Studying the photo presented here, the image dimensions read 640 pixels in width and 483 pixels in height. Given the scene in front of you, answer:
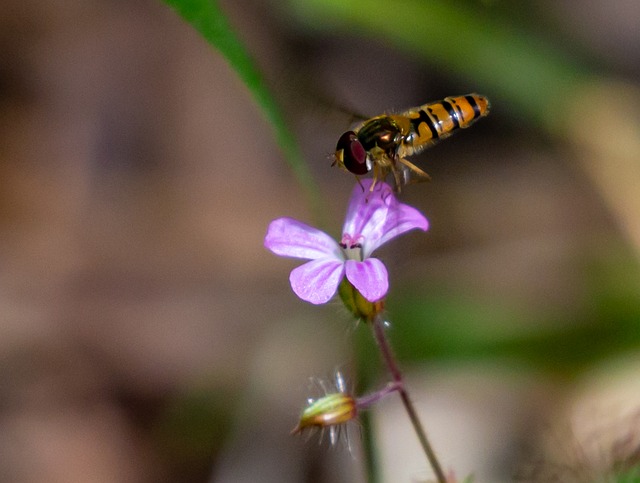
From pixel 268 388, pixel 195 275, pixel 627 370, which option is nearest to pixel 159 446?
pixel 268 388

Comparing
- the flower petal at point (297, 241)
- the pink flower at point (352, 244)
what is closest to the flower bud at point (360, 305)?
the pink flower at point (352, 244)

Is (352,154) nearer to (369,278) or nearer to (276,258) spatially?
(369,278)

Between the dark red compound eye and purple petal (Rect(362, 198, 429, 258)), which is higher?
the dark red compound eye

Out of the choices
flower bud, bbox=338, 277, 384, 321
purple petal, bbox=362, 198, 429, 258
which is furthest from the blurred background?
flower bud, bbox=338, 277, 384, 321

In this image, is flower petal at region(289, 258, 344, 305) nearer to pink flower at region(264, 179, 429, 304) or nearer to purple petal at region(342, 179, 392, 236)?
pink flower at region(264, 179, 429, 304)

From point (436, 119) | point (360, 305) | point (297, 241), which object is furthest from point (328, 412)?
point (436, 119)

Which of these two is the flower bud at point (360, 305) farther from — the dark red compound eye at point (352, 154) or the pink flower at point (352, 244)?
the dark red compound eye at point (352, 154)

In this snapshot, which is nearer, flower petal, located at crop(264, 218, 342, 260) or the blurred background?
flower petal, located at crop(264, 218, 342, 260)
